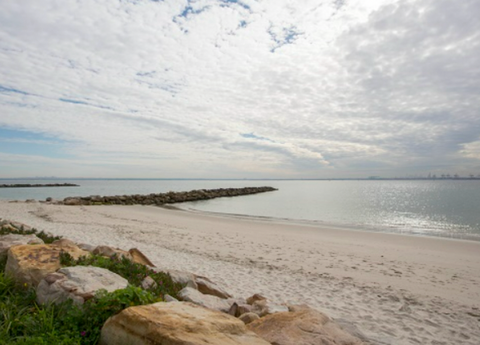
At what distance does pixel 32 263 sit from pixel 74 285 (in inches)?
53.5

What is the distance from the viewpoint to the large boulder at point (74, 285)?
414cm

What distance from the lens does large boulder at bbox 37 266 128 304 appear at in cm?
414

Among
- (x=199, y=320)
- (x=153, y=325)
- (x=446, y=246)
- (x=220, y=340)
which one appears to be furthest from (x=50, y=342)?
(x=446, y=246)

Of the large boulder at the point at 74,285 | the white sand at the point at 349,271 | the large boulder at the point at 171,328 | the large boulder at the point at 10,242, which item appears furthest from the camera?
the white sand at the point at 349,271

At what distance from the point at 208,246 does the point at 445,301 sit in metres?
8.37

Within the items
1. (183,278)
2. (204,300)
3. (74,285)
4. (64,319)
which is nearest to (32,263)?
(74,285)

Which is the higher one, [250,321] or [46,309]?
[46,309]

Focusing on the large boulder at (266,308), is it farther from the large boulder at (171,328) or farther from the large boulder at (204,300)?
the large boulder at (171,328)

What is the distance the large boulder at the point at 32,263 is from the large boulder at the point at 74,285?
18.9 inches

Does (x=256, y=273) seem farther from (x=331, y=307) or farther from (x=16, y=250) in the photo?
(x=16, y=250)

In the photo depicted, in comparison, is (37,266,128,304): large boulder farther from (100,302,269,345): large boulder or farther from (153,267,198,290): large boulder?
(153,267,198,290): large boulder

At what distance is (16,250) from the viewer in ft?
17.9

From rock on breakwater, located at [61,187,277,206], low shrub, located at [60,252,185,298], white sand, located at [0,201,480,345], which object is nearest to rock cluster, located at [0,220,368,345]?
low shrub, located at [60,252,185,298]

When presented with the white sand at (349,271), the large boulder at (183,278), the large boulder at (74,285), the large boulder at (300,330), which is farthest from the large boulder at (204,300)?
the white sand at (349,271)
